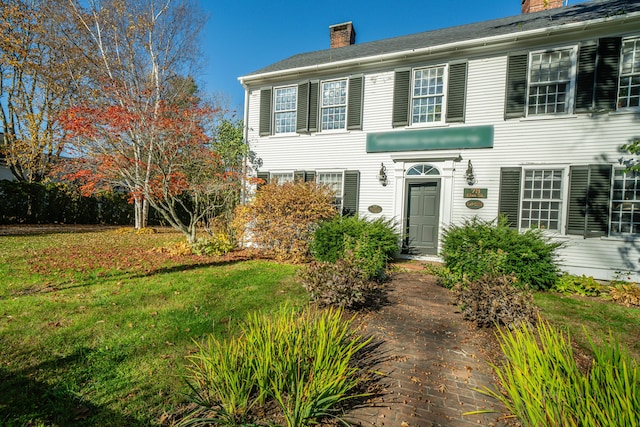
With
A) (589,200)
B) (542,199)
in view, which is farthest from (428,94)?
(589,200)

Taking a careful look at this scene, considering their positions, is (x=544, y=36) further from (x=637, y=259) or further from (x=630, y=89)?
(x=637, y=259)

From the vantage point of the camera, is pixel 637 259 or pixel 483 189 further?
pixel 483 189

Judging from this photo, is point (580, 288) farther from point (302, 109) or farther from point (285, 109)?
point (285, 109)

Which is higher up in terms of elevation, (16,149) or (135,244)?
(16,149)

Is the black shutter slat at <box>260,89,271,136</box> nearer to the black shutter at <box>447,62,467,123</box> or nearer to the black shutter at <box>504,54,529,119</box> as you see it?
the black shutter at <box>447,62,467,123</box>

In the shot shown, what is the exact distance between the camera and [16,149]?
49.9ft

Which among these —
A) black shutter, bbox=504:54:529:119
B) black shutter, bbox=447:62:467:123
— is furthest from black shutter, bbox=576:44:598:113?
black shutter, bbox=447:62:467:123

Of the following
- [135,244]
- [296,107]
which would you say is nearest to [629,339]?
[296,107]

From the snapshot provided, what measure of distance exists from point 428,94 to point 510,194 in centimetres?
370

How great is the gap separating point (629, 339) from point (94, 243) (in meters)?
13.5

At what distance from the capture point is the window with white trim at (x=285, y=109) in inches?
428

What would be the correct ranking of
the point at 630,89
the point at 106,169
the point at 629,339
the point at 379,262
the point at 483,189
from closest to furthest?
1. the point at 629,339
2. the point at 379,262
3. the point at 630,89
4. the point at 483,189
5. the point at 106,169

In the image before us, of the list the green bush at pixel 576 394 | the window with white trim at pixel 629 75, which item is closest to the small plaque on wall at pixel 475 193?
the window with white trim at pixel 629 75

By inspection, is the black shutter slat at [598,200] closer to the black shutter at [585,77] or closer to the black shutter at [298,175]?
the black shutter at [585,77]
